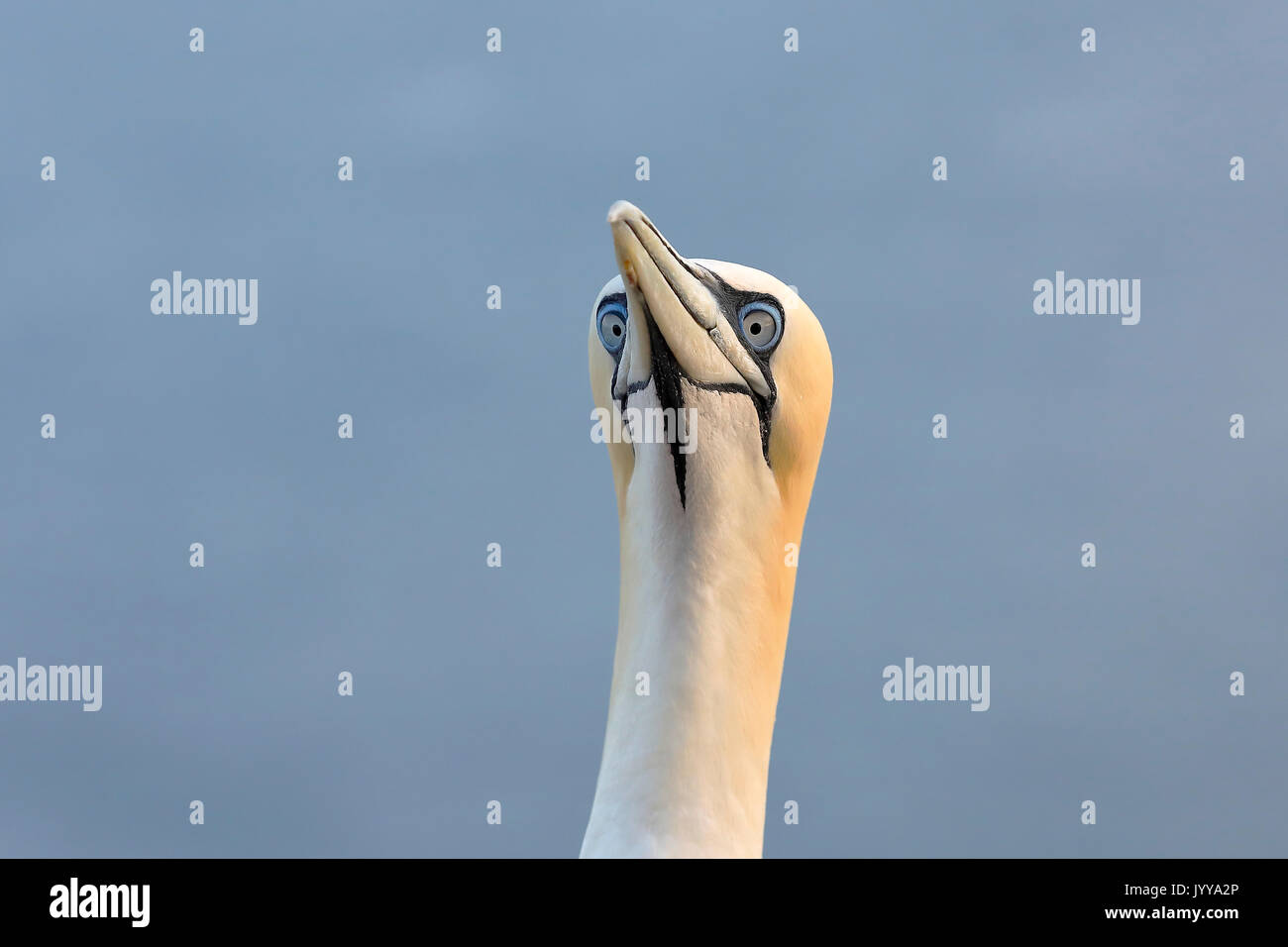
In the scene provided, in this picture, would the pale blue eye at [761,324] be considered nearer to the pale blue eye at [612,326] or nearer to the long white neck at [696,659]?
the long white neck at [696,659]

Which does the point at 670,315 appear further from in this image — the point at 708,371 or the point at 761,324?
the point at 761,324

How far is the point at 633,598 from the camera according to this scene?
859 cm

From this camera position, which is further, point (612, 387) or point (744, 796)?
point (612, 387)

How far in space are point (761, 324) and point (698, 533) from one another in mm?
1405

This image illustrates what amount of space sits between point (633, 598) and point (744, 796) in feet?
4.31

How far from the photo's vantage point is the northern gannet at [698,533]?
8070mm

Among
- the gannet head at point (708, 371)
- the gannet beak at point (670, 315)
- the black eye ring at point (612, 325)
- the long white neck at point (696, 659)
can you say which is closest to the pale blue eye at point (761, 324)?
the gannet head at point (708, 371)

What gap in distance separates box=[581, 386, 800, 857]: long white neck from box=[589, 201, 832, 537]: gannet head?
0.08 feet

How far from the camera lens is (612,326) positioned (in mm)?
8820

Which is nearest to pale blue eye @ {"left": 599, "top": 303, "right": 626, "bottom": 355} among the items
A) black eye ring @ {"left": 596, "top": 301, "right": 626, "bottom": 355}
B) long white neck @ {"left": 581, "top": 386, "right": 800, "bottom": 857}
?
black eye ring @ {"left": 596, "top": 301, "right": 626, "bottom": 355}

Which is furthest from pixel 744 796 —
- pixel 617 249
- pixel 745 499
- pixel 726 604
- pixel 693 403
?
pixel 617 249

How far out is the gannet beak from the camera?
8.23m
